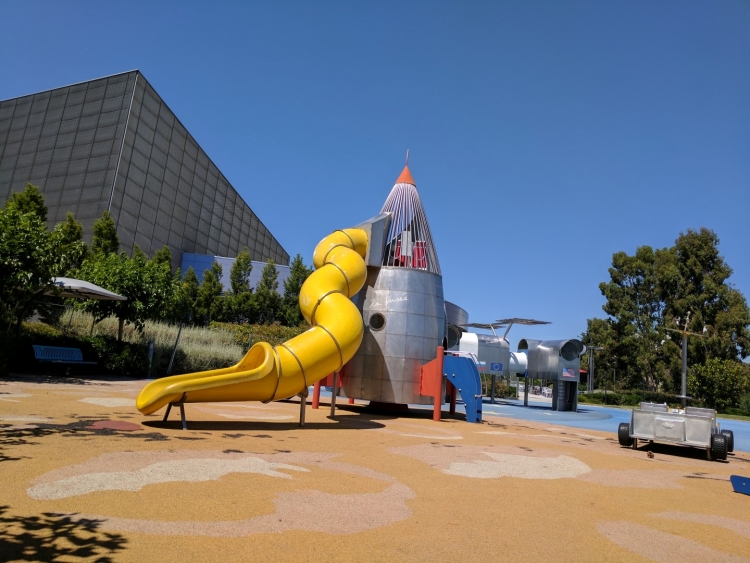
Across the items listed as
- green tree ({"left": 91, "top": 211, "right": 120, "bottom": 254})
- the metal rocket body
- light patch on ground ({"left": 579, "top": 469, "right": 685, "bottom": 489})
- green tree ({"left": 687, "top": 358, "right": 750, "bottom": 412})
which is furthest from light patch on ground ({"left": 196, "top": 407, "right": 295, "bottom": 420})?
green tree ({"left": 687, "top": 358, "right": 750, "bottom": 412})

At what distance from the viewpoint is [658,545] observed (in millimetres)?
5160

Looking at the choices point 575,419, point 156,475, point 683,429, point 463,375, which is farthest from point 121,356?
point 683,429

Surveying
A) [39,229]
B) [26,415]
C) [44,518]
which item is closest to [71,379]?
[39,229]

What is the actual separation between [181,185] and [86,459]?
47060 millimetres

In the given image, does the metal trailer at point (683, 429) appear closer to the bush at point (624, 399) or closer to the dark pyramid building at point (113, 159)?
the bush at point (624, 399)

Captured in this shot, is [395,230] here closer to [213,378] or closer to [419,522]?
[213,378]

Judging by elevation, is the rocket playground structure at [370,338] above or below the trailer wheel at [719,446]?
above

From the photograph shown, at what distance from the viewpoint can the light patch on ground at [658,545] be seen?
190 inches

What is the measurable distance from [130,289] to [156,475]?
1748 cm

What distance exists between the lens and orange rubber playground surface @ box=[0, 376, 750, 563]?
4289 millimetres

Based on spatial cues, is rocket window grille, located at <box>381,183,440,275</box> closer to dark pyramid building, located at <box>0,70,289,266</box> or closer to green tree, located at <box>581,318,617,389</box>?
dark pyramid building, located at <box>0,70,289,266</box>

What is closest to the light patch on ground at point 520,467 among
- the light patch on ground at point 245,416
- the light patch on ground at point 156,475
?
the light patch on ground at point 156,475

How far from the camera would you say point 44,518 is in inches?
170

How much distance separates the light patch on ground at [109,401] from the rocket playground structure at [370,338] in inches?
118
